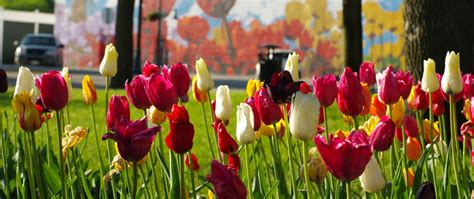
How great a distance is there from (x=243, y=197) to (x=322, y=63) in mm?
34345

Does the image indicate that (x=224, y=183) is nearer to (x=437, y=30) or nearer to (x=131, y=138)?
(x=131, y=138)

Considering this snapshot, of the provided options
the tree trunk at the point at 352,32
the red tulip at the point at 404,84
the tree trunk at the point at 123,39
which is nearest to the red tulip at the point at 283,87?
the red tulip at the point at 404,84

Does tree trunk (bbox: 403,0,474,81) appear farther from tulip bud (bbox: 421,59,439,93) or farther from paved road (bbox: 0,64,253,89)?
paved road (bbox: 0,64,253,89)

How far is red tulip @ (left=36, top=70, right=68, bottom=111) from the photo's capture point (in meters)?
2.27

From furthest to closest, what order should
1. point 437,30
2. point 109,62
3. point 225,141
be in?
point 437,30
point 109,62
point 225,141

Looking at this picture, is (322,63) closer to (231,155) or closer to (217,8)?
(217,8)

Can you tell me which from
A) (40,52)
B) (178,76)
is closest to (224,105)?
(178,76)

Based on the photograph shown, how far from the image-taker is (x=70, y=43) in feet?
127

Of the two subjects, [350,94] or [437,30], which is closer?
[350,94]

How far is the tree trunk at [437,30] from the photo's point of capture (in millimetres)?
6457

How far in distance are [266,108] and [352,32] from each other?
10966 millimetres

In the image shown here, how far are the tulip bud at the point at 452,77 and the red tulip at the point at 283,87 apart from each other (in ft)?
1.28

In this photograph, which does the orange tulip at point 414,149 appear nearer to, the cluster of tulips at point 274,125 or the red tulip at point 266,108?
the cluster of tulips at point 274,125

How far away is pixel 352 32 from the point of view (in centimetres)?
1308
